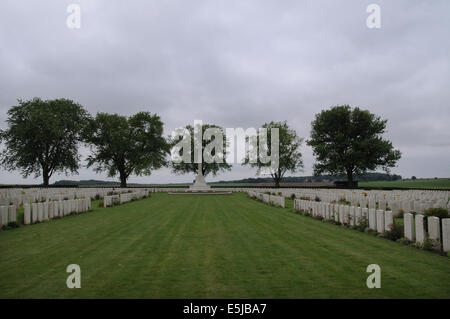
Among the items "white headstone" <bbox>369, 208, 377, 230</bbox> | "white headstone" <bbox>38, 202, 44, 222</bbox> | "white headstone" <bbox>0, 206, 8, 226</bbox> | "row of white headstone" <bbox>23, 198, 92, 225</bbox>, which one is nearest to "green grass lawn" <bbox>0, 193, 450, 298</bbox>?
"white headstone" <bbox>369, 208, 377, 230</bbox>

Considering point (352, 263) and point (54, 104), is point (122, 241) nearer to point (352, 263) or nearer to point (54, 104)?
point (352, 263)

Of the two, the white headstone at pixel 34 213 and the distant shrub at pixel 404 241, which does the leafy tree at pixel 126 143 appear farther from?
the distant shrub at pixel 404 241

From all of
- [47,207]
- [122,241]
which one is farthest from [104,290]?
[47,207]

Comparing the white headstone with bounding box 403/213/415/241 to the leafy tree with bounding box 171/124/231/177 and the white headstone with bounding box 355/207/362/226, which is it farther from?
the leafy tree with bounding box 171/124/231/177

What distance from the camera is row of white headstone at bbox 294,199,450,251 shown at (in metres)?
6.36

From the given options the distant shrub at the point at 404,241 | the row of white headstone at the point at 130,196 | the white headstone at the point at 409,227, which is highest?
the white headstone at the point at 409,227

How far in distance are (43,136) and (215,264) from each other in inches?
1624

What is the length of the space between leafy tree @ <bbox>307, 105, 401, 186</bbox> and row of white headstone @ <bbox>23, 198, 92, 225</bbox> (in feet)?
112

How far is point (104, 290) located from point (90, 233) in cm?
Result: 516

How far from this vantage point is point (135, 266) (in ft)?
17.3

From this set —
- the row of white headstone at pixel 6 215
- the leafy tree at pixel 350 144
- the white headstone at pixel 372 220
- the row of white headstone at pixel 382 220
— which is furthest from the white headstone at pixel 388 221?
the leafy tree at pixel 350 144

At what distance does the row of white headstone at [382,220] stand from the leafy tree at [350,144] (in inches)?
1154

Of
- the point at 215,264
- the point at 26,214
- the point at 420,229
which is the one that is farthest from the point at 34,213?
the point at 420,229

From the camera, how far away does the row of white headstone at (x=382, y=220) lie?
6361 millimetres
